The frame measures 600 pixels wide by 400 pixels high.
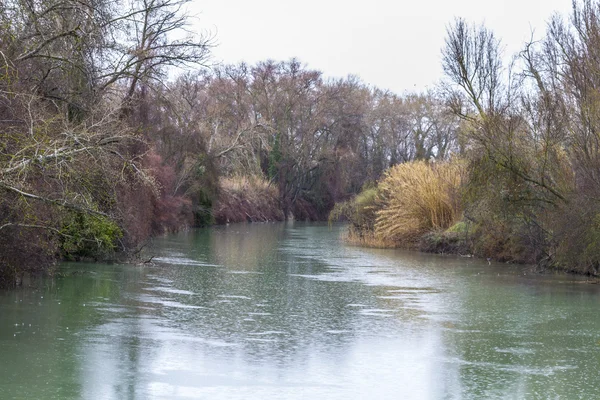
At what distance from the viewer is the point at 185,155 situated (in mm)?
44406

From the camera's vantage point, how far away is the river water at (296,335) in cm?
1024

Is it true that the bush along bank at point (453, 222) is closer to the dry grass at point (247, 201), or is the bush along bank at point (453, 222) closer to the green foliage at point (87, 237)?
the green foliage at point (87, 237)

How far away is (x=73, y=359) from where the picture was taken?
11211mm

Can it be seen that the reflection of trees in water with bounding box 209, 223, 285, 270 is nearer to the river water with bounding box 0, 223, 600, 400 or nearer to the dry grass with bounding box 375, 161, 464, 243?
the river water with bounding box 0, 223, 600, 400

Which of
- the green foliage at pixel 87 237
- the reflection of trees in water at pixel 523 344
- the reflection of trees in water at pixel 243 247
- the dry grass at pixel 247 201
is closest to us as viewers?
the reflection of trees in water at pixel 523 344

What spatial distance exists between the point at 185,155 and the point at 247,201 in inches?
566

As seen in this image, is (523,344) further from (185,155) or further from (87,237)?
(185,155)

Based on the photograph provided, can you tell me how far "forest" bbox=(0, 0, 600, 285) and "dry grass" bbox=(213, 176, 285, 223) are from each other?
29.1 inches

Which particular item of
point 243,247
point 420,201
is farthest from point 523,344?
point 243,247

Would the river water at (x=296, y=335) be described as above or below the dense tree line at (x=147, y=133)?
below

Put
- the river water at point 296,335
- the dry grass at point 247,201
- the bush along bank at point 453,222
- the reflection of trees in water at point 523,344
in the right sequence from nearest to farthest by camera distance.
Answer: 1. the river water at point 296,335
2. the reflection of trees in water at point 523,344
3. the bush along bank at point 453,222
4. the dry grass at point 247,201

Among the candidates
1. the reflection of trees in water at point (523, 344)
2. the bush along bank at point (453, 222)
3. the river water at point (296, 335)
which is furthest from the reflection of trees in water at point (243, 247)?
the reflection of trees in water at point (523, 344)

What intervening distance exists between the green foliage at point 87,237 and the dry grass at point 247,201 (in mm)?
27387

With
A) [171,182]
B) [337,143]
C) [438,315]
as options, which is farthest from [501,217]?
[337,143]
